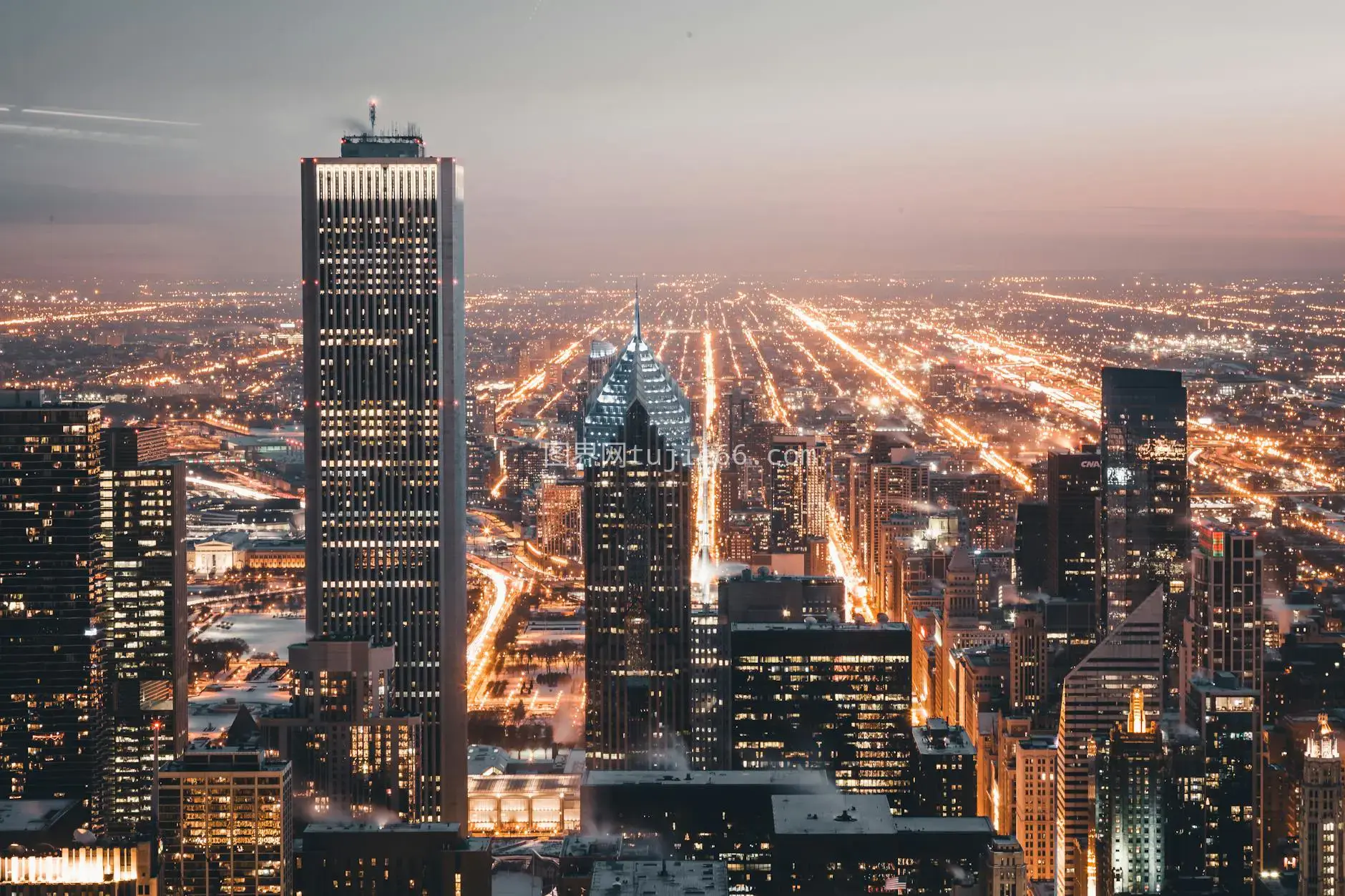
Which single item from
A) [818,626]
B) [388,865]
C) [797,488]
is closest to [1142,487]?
[818,626]

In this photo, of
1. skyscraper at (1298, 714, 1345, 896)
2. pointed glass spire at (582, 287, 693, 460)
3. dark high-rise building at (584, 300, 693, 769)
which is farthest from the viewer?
pointed glass spire at (582, 287, 693, 460)

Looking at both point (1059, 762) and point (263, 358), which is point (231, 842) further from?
point (1059, 762)

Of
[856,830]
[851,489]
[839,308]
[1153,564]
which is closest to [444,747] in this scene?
[856,830]

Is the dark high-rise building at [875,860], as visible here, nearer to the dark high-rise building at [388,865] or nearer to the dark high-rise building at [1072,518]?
the dark high-rise building at [388,865]

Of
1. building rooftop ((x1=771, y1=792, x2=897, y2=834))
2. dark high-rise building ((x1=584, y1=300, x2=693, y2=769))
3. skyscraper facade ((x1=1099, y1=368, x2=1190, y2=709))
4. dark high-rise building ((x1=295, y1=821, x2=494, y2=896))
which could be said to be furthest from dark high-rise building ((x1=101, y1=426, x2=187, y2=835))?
skyscraper facade ((x1=1099, y1=368, x2=1190, y2=709))

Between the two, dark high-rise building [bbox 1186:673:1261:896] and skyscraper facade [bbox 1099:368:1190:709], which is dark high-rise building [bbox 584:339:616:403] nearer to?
skyscraper facade [bbox 1099:368:1190:709]

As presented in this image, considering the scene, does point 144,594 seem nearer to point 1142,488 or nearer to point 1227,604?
point 1227,604
